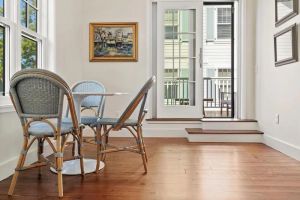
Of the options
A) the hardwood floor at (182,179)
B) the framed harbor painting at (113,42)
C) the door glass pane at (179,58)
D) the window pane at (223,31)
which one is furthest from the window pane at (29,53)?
the window pane at (223,31)

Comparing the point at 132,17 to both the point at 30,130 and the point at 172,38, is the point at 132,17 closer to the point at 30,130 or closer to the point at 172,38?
the point at 172,38

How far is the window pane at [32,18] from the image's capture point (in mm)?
3138

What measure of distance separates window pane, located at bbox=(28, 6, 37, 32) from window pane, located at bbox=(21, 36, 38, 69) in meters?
0.16

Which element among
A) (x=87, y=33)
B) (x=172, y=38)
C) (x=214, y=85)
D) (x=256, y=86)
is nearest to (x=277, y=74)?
(x=256, y=86)

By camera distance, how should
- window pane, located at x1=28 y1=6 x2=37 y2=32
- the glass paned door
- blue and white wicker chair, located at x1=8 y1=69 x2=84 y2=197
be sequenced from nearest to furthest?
blue and white wicker chair, located at x1=8 y1=69 x2=84 y2=197 < window pane, located at x1=28 y1=6 x2=37 y2=32 < the glass paned door

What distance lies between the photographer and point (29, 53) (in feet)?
10.3

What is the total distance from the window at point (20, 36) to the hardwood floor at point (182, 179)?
0.97 meters

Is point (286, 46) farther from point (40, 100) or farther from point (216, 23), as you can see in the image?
point (216, 23)

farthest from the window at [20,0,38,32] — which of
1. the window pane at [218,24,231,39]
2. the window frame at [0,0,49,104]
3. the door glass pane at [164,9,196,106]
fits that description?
the window pane at [218,24,231,39]

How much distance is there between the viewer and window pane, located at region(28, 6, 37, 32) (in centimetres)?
314

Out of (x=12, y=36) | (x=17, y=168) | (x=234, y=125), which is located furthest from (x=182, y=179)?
(x=234, y=125)

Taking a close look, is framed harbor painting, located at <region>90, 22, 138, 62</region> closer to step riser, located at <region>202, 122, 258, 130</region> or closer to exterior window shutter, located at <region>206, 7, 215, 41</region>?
step riser, located at <region>202, 122, 258, 130</region>

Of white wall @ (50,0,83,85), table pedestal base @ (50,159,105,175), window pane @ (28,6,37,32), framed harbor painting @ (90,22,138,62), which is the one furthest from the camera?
framed harbor painting @ (90,22,138,62)

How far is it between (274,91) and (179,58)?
1707 millimetres
